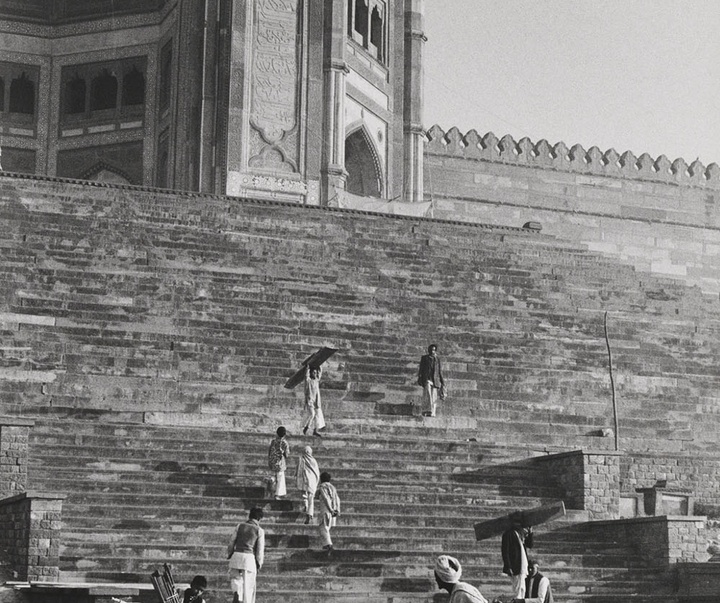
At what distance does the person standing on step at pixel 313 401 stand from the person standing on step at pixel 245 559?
4647 mm

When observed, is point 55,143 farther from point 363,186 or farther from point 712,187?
point 712,187

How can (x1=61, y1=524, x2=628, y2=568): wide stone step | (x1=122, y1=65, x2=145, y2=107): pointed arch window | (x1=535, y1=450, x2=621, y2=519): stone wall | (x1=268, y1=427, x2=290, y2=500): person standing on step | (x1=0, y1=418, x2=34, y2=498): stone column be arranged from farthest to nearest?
(x1=122, y1=65, x2=145, y2=107): pointed arch window
(x1=535, y1=450, x2=621, y2=519): stone wall
(x1=268, y1=427, x2=290, y2=500): person standing on step
(x1=0, y1=418, x2=34, y2=498): stone column
(x1=61, y1=524, x2=628, y2=568): wide stone step

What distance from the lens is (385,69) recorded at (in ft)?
114

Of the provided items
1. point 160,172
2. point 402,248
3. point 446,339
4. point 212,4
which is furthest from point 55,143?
point 446,339

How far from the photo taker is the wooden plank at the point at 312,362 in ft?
63.6

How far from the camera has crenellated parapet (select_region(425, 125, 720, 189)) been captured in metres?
36.8

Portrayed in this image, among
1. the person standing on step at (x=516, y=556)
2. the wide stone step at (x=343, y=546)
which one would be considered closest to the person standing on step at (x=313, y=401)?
the wide stone step at (x=343, y=546)

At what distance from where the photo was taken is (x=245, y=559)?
1456cm

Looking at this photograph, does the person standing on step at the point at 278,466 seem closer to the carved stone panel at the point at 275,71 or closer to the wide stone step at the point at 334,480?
the wide stone step at the point at 334,480

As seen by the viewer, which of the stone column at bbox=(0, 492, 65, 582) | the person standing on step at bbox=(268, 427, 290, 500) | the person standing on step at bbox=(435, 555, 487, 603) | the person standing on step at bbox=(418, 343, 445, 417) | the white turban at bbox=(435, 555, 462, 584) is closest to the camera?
the person standing on step at bbox=(435, 555, 487, 603)

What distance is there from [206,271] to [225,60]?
359 inches

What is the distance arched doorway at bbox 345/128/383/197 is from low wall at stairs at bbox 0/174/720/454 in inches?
310

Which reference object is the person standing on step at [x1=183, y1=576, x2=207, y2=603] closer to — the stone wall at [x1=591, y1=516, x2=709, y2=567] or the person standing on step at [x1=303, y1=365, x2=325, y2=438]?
the person standing on step at [x1=303, y1=365, x2=325, y2=438]

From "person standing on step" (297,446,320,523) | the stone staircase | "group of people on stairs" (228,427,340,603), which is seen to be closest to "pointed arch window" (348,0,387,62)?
the stone staircase
